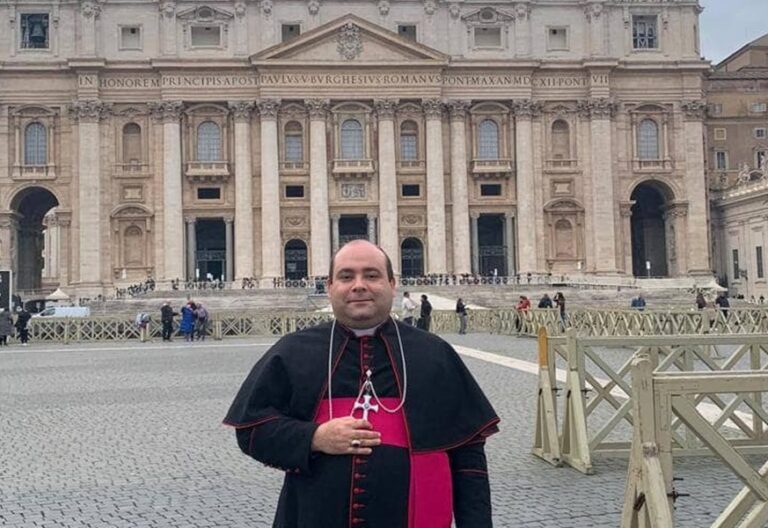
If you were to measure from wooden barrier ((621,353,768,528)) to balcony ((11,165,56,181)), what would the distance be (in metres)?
52.4

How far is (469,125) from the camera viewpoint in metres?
53.7

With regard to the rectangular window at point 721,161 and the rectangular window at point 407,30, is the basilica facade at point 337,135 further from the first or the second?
the rectangular window at point 721,161

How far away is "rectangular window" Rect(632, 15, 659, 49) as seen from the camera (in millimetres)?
55438

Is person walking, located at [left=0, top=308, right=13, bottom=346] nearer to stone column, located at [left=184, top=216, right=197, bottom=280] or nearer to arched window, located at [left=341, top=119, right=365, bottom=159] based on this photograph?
stone column, located at [left=184, top=216, right=197, bottom=280]

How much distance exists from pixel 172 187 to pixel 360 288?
4952cm

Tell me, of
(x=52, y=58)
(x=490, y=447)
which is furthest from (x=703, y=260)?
(x=490, y=447)

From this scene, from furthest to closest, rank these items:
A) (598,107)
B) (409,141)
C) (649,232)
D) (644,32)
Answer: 1. (649,232)
2. (644,32)
3. (409,141)
4. (598,107)

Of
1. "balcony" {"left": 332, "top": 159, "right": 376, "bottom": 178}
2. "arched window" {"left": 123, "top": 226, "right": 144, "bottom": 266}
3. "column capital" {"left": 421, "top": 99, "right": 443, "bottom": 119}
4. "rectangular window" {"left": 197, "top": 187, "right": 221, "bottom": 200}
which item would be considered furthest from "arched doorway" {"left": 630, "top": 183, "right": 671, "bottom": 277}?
"arched window" {"left": 123, "top": 226, "right": 144, "bottom": 266}

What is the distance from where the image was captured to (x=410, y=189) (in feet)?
175

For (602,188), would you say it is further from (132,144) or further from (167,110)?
(132,144)

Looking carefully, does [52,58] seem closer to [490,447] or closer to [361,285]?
[490,447]

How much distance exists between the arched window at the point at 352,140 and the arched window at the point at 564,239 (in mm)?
12771

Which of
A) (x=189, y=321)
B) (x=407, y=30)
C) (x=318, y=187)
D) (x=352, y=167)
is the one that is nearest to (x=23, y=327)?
(x=189, y=321)

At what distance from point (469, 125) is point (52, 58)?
25007 millimetres
